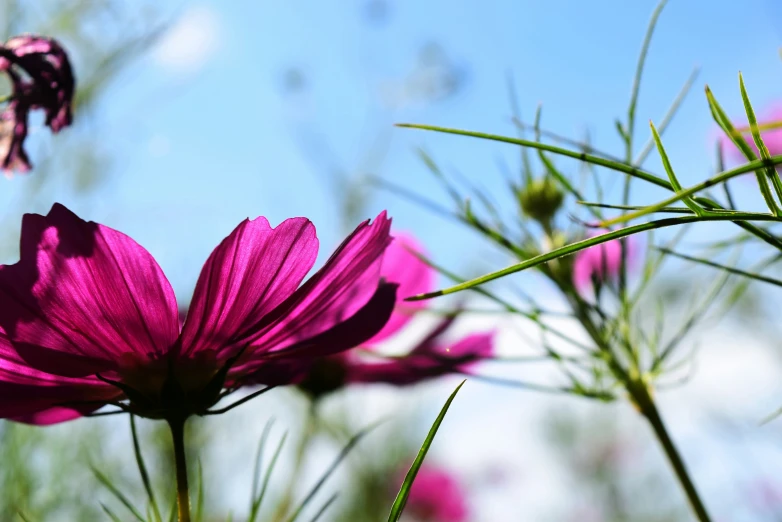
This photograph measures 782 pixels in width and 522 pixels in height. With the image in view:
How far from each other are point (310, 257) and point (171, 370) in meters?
0.07

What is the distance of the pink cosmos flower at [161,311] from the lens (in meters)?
0.25

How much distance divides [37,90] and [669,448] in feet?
1.01

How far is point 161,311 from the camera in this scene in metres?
0.27

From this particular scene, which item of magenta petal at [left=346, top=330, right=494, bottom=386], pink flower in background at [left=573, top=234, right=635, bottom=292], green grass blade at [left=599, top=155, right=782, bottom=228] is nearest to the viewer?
green grass blade at [left=599, top=155, right=782, bottom=228]

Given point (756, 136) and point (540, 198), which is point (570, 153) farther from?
point (540, 198)

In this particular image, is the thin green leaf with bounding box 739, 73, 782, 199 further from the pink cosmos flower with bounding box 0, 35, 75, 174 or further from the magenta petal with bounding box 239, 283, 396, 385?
the pink cosmos flower with bounding box 0, 35, 75, 174

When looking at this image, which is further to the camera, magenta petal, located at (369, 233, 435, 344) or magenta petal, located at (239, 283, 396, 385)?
magenta petal, located at (369, 233, 435, 344)

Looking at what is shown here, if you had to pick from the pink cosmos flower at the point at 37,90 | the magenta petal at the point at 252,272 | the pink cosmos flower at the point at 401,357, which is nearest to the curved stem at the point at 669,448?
the pink cosmos flower at the point at 401,357

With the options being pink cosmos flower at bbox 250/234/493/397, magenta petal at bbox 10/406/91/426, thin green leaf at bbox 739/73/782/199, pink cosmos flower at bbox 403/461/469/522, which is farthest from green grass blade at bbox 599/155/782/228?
pink cosmos flower at bbox 403/461/469/522

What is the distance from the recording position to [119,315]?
0.27 m

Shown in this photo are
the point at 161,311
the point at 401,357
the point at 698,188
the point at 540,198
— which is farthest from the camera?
the point at 540,198

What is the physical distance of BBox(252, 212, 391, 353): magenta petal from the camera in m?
0.27

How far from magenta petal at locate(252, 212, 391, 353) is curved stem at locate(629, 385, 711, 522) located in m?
0.15

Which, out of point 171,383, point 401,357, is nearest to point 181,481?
point 171,383
